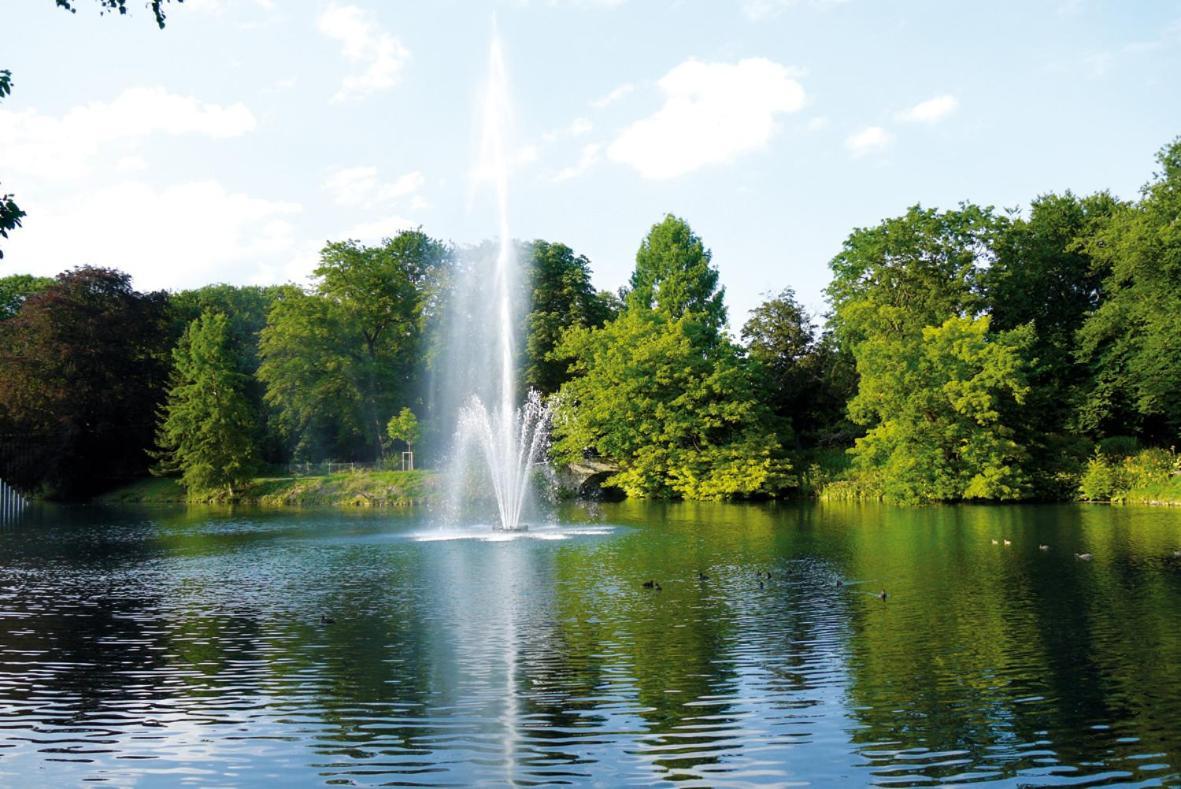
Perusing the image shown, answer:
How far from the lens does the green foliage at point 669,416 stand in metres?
55.6

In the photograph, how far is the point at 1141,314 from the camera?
49656 millimetres

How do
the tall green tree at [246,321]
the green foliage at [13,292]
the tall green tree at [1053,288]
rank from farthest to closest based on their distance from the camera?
1. the green foliage at [13,292]
2. the tall green tree at [246,321]
3. the tall green tree at [1053,288]

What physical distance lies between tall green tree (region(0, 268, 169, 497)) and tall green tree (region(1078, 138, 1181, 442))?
60237 mm

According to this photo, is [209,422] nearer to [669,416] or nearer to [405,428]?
[405,428]

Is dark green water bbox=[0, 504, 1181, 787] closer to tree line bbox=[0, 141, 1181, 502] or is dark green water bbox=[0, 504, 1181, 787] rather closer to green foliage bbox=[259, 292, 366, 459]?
tree line bbox=[0, 141, 1181, 502]

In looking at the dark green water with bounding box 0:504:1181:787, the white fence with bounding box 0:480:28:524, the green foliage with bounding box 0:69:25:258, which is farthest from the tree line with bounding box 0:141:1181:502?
the green foliage with bounding box 0:69:25:258

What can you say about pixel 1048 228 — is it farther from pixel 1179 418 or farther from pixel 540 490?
pixel 540 490

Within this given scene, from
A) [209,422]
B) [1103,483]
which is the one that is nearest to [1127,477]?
[1103,483]

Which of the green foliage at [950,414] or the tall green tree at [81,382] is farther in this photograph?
the tall green tree at [81,382]

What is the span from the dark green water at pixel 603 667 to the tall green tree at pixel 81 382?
42.2m

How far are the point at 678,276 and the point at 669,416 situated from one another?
1327 cm

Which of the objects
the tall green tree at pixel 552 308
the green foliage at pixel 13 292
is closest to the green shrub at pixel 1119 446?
the tall green tree at pixel 552 308

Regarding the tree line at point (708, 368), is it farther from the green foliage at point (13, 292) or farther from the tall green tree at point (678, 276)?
the green foliage at point (13, 292)

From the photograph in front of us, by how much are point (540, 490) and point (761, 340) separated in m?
19.3
